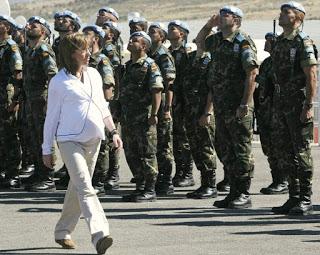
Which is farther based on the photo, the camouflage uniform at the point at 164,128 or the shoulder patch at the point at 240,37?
the camouflage uniform at the point at 164,128

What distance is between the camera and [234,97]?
528 inches

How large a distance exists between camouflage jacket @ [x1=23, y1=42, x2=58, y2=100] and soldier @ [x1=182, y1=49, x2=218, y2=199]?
5.20 ft

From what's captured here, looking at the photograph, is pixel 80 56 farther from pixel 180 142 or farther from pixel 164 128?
pixel 180 142

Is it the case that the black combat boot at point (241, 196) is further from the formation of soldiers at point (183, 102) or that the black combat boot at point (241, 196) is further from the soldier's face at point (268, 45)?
the soldier's face at point (268, 45)

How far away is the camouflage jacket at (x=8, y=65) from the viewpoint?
15828 millimetres

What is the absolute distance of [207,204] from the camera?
14.2m

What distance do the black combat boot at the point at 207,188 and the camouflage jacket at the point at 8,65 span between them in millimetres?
2613

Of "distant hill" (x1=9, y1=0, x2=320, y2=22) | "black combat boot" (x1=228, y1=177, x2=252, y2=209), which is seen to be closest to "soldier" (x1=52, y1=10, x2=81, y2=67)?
"black combat boot" (x1=228, y1=177, x2=252, y2=209)

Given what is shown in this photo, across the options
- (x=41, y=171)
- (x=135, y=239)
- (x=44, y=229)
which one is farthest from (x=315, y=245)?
(x=41, y=171)

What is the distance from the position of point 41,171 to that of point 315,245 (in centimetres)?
541

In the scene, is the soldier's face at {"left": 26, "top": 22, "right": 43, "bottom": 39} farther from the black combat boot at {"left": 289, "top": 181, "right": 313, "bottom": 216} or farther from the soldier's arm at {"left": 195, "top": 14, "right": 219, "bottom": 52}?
the black combat boot at {"left": 289, "top": 181, "right": 313, "bottom": 216}

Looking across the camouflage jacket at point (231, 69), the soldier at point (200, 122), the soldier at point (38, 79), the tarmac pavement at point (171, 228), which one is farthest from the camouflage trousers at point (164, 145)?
the camouflage jacket at point (231, 69)

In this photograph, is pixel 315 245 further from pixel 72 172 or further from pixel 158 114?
pixel 158 114

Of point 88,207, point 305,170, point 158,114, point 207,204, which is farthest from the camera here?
point 158,114
